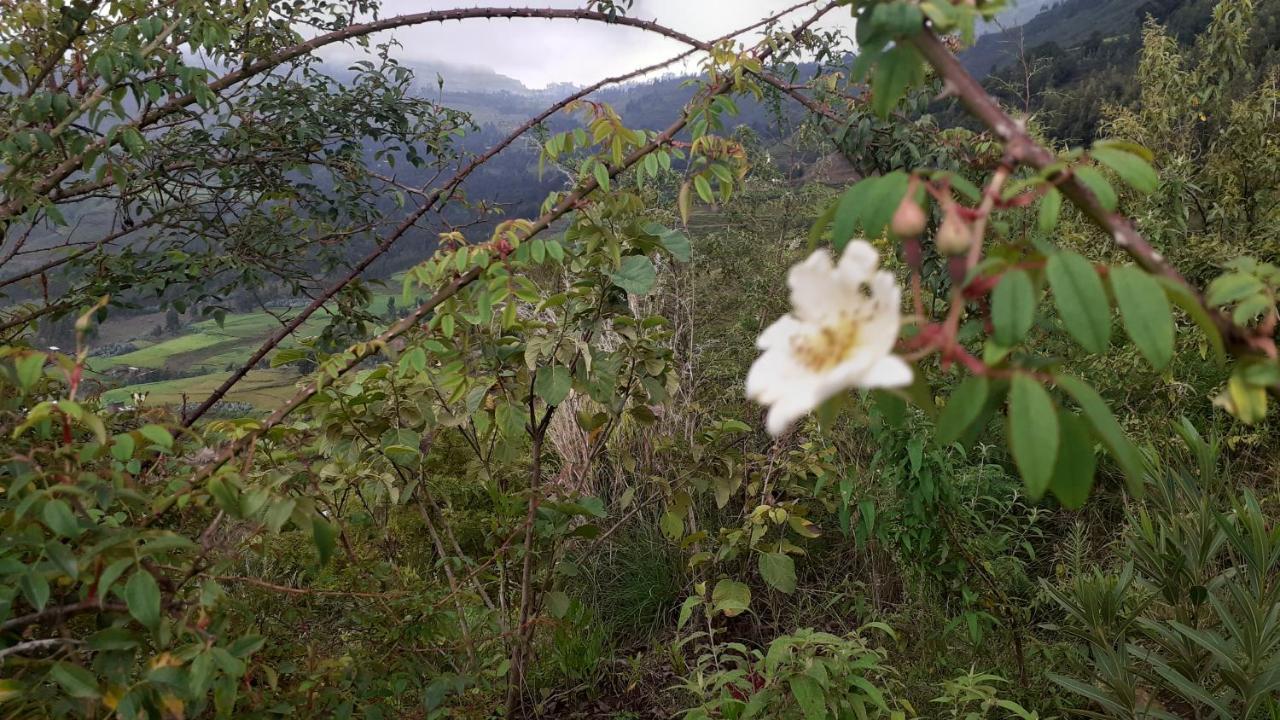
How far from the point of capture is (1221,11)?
386cm

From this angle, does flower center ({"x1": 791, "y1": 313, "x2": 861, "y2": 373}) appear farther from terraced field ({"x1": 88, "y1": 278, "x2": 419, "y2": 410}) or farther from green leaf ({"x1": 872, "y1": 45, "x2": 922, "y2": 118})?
terraced field ({"x1": 88, "y1": 278, "x2": 419, "y2": 410})

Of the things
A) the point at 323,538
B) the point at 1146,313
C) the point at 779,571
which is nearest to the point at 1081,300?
the point at 1146,313

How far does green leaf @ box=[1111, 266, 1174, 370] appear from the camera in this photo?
0.49 meters

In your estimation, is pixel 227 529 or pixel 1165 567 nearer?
pixel 227 529

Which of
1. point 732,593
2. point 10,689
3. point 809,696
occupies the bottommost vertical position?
point 732,593

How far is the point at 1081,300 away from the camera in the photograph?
0.51 metres

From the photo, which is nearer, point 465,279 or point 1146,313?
point 1146,313

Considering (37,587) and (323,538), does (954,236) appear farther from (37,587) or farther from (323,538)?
(37,587)

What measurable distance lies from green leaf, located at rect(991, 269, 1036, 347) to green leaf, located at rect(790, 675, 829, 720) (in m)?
1.18

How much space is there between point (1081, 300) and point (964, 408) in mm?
122

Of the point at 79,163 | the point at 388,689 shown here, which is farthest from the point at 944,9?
the point at 79,163

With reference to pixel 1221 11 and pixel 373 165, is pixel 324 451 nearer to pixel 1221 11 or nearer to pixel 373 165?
pixel 373 165

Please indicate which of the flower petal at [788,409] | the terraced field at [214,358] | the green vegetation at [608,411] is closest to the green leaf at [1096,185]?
the green vegetation at [608,411]

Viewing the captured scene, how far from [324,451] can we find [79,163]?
3.21 feet
